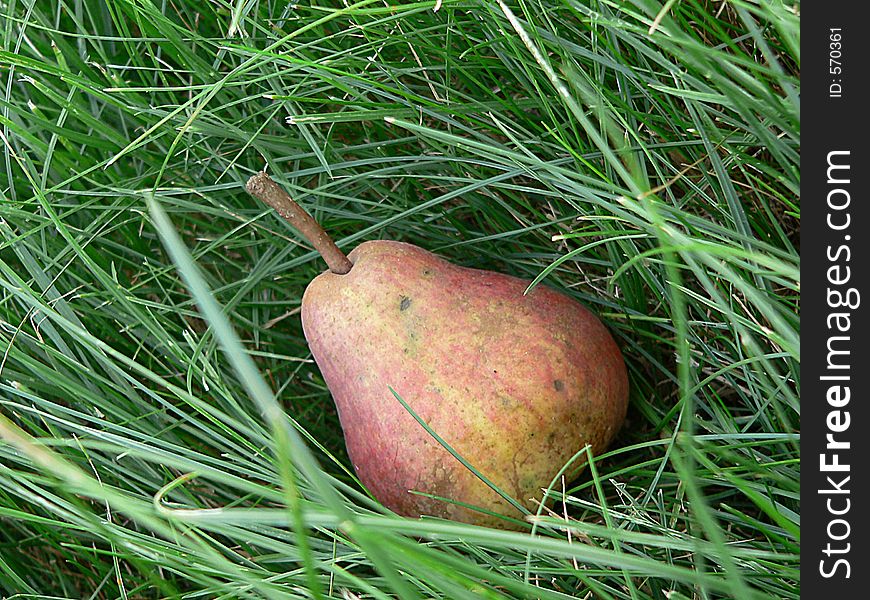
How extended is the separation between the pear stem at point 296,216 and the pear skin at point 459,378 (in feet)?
0.06

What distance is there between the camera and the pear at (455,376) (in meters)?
0.88

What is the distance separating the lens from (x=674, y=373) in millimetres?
1033

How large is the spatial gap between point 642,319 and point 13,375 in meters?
0.74

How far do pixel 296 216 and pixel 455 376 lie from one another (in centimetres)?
23

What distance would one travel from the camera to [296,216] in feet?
3.05
